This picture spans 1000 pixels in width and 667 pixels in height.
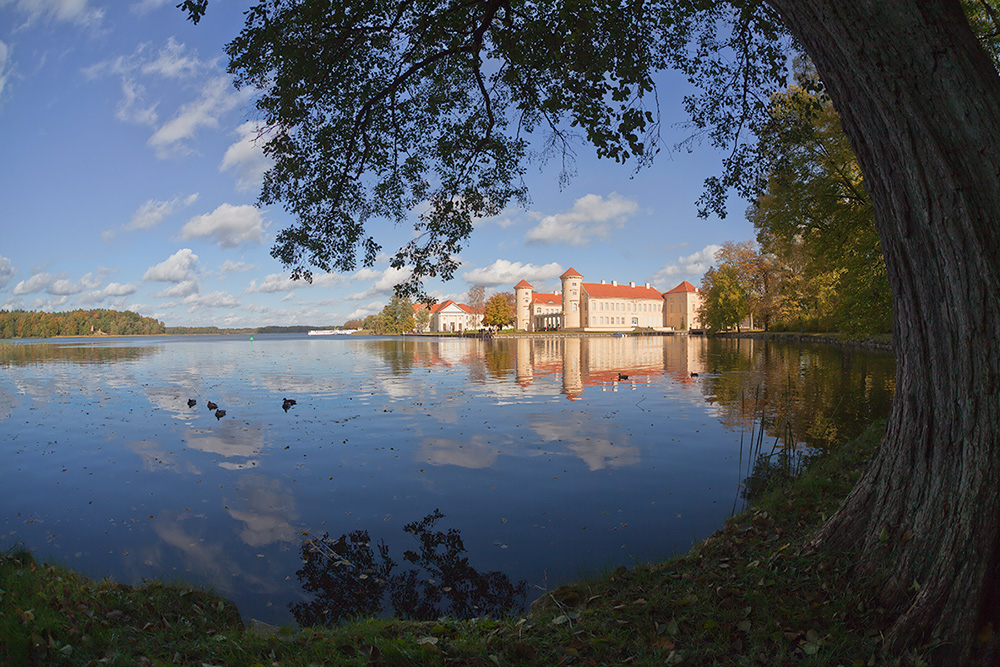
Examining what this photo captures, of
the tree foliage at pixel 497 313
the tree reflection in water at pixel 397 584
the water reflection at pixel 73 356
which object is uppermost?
the tree foliage at pixel 497 313

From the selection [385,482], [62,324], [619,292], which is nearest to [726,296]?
[619,292]

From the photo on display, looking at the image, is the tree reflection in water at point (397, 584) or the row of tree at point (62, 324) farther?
the row of tree at point (62, 324)

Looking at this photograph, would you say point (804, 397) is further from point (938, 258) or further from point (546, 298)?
point (546, 298)

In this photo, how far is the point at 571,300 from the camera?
386 ft

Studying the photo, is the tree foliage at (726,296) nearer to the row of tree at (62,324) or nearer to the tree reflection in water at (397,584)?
the tree reflection in water at (397,584)

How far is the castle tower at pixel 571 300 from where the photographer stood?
383 feet

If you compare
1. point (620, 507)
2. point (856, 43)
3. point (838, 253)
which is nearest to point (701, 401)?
point (838, 253)

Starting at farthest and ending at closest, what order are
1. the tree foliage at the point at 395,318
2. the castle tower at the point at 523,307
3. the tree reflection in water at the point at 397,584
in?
the castle tower at the point at 523,307
the tree foliage at the point at 395,318
the tree reflection in water at the point at 397,584

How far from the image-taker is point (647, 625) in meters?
3.30

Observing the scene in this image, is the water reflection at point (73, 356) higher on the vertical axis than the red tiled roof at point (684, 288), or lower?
lower

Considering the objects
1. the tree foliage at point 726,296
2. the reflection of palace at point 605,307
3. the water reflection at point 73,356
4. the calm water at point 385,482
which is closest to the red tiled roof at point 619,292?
the reflection of palace at point 605,307

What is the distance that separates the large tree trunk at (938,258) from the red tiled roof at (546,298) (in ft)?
408

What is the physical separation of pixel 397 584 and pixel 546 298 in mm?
126831

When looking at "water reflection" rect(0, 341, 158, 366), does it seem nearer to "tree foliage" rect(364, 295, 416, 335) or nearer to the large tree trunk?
the large tree trunk
